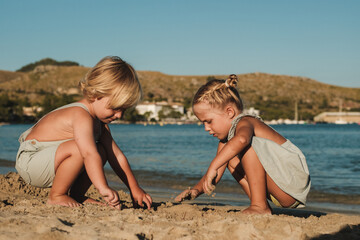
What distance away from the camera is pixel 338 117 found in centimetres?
9962

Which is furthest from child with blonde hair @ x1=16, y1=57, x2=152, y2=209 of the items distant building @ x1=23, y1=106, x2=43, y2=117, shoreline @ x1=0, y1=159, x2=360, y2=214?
distant building @ x1=23, y1=106, x2=43, y2=117

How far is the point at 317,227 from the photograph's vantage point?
233 cm

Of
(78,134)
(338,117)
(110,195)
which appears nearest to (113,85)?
(78,134)

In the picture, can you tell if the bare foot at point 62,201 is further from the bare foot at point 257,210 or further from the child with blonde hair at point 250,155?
the bare foot at point 257,210

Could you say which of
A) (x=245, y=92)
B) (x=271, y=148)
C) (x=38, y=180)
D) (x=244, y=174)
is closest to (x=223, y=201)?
(x=244, y=174)

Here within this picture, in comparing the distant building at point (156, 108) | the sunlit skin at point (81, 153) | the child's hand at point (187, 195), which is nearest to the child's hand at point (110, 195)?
the sunlit skin at point (81, 153)

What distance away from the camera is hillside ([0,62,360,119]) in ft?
338

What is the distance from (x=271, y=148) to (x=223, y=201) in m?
1.99

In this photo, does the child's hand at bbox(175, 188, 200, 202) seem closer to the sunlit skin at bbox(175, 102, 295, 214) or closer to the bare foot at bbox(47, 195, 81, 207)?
the sunlit skin at bbox(175, 102, 295, 214)

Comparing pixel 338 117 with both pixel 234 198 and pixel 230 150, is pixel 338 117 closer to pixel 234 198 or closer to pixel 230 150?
pixel 234 198

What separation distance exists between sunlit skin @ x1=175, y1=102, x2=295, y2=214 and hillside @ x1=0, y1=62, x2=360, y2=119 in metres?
91.6

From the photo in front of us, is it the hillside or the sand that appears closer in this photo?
the sand

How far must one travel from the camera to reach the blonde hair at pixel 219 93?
287 cm

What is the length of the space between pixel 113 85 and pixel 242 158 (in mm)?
1037
